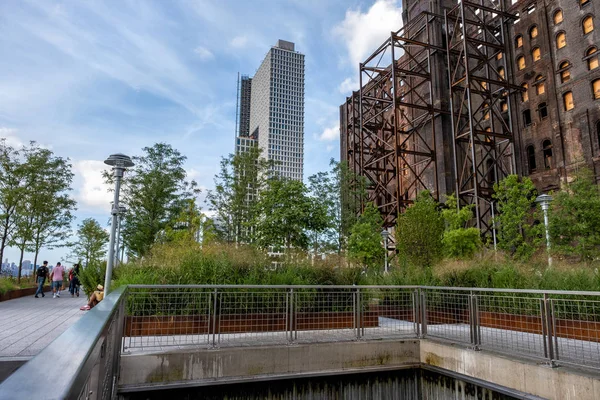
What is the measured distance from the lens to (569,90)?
92.1 feet

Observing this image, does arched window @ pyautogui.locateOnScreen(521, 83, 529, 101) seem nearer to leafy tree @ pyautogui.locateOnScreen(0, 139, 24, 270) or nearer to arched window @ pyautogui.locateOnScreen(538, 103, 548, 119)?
arched window @ pyautogui.locateOnScreen(538, 103, 548, 119)

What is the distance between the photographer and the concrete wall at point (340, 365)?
222 inches

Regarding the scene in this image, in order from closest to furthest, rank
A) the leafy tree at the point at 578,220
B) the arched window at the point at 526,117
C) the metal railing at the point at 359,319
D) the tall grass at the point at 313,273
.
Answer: the metal railing at the point at 359,319
the tall grass at the point at 313,273
the leafy tree at the point at 578,220
the arched window at the point at 526,117

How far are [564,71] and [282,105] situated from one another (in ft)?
360

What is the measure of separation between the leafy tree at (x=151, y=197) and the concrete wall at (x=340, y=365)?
64.2 feet

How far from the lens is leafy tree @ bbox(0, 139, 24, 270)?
2130 centimetres

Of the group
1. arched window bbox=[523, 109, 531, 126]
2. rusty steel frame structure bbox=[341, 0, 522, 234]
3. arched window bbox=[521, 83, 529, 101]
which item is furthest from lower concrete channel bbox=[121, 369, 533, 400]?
arched window bbox=[521, 83, 529, 101]

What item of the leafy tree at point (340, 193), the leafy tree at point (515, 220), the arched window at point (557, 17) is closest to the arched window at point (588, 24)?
the arched window at point (557, 17)

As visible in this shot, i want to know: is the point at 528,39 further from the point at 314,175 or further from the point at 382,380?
the point at 382,380

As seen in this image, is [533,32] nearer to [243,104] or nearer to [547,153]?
[547,153]

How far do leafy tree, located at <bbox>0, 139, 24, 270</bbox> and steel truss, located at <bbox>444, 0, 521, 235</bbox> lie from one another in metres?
26.7

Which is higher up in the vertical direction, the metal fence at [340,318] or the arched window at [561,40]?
the arched window at [561,40]

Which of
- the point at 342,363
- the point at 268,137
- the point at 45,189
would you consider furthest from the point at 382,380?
the point at 268,137

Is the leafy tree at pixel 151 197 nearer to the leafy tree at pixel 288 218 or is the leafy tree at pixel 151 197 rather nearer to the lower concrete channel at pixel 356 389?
the leafy tree at pixel 288 218
